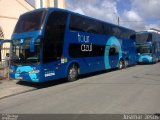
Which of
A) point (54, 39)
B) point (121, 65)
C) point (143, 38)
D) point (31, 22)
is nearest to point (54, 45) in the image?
point (54, 39)

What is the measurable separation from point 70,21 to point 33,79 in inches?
163

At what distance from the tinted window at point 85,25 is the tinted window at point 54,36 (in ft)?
3.29

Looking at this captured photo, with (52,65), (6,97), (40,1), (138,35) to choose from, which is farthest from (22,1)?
(6,97)

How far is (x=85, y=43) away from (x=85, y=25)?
3.79 feet

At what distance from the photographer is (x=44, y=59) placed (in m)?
12.4

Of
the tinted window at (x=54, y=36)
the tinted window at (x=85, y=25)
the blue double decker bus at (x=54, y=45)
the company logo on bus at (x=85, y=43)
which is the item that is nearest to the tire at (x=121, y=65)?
the blue double decker bus at (x=54, y=45)

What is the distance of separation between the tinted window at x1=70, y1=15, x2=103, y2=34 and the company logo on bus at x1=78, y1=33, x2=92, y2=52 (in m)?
0.46

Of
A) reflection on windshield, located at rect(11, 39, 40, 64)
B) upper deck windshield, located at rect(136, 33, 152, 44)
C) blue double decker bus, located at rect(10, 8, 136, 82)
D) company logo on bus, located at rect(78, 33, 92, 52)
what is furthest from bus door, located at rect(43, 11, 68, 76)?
upper deck windshield, located at rect(136, 33, 152, 44)

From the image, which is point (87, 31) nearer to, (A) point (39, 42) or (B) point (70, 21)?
(B) point (70, 21)

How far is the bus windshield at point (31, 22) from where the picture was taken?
41.5 feet

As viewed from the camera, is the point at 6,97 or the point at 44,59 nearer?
the point at 6,97

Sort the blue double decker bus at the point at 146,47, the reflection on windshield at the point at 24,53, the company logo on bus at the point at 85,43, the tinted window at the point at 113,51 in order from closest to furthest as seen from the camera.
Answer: the reflection on windshield at the point at 24,53 < the company logo on bus at the point at 85,43 < the tinted window at the point at 113,51 < the blue double decker bus at the point at 146,47

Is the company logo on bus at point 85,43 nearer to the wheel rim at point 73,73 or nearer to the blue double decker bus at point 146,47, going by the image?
the wheel rim at point 73,73

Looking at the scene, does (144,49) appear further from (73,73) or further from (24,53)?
(24,53)
